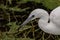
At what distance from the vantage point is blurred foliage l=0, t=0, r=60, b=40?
7.54ft

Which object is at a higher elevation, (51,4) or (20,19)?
(51,4)

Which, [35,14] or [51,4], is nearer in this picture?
[35,14]

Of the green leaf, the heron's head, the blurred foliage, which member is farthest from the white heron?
the green leaf

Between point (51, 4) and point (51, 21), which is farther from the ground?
point (51, 4)

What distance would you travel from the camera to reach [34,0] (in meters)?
2.68

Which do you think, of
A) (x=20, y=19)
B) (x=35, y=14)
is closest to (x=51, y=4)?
(x=20, y=19)

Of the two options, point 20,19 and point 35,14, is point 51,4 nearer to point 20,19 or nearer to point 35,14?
point 20,19

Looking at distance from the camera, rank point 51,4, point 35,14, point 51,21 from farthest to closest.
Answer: point 51,4 < point 51,21 < point 35,14

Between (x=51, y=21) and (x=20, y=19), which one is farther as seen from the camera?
(x=20, y=19)

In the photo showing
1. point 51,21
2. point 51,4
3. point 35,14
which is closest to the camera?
point 35,14

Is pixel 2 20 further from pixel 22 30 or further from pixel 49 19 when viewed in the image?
pixel 49 19

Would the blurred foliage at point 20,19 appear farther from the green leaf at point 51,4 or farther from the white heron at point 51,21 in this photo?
the white heron at point 51,21

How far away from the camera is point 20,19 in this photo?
8.37ft

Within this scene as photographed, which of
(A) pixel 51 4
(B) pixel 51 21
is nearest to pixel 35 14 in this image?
(B) pixel 51 21
